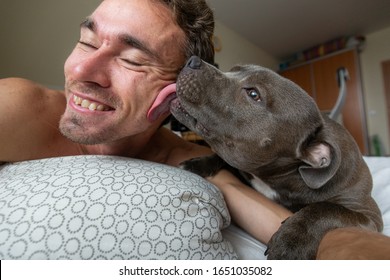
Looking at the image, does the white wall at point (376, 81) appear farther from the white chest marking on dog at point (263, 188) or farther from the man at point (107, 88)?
the man at point (107, 88)

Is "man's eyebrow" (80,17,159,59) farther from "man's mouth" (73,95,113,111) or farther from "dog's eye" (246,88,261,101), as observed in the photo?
"dog's eye" (246,88,261,101)

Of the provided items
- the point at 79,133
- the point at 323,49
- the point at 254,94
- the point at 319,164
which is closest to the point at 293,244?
the point at 319,164

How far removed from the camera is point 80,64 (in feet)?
3.48

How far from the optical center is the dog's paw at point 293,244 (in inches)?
32.9

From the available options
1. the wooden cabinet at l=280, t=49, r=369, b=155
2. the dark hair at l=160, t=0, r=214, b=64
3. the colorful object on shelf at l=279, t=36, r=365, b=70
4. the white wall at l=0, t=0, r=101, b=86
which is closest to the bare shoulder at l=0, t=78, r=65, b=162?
the dark hair at l=160, t=0, r=214, b=64

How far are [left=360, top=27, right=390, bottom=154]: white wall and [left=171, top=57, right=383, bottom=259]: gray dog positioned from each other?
6003 mm

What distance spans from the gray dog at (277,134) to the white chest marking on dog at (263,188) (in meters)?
0.07

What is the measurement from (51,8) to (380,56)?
6.34 meters

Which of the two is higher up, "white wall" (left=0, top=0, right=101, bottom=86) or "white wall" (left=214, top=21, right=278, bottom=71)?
"white wall" (left=0, top=0, right=101, bottom=86)

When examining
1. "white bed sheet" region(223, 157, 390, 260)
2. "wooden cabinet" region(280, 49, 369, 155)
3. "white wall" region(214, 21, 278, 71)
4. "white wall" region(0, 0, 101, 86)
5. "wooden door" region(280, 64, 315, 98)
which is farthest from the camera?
"wooden door" region(280, 64, 315, 98)

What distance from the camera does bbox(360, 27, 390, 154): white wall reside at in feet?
20.3

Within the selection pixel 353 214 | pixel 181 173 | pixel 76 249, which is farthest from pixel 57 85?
pixel 353 214

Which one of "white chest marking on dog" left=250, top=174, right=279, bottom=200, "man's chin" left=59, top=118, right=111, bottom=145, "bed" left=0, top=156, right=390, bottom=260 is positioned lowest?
"white chest marking on dog" left=250, top=174, right=279, bottom=200

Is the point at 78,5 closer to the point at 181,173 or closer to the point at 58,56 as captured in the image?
the point at 58,56
